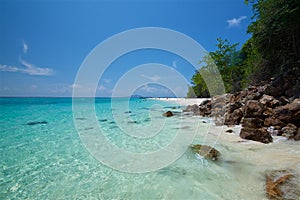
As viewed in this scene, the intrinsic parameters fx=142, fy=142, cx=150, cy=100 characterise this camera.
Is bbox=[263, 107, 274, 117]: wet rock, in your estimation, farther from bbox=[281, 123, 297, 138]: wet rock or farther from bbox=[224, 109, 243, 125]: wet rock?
bbox=[224, 109, 243, 125]: wet rock

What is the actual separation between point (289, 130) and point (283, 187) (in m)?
4.47

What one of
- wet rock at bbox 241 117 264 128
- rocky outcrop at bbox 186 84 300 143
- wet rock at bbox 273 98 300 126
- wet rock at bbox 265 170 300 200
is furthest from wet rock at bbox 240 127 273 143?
wet rock at bbox 265 170 300 200

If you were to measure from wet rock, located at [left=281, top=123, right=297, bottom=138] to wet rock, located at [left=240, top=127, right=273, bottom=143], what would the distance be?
87 centimetres

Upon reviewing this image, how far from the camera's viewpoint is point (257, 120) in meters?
6.75

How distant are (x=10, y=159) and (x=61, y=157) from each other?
64.5 inches

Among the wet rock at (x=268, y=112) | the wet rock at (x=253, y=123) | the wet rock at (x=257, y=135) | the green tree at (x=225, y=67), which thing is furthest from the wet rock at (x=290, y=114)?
the green tree at (x=225, y=67)

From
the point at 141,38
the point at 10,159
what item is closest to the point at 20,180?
the point at 10,159

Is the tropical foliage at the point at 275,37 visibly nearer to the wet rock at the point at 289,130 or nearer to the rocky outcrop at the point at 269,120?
the rocky outcrop at the point at 269,120

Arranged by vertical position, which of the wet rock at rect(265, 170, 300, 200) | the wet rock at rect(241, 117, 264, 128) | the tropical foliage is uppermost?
the tropical foliage

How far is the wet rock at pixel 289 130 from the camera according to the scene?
5.66 meters

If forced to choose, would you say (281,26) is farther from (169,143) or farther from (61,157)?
(61,157)

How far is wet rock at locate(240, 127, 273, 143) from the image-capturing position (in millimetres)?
5454

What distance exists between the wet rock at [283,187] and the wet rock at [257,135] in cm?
254

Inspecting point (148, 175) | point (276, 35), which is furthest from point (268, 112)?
point (276, 35)
